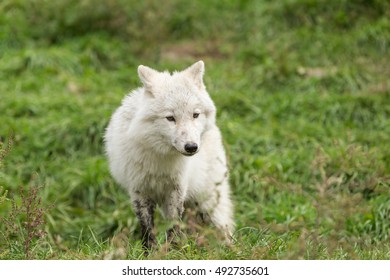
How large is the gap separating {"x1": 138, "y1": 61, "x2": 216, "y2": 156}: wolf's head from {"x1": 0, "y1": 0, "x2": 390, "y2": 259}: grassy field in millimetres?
706

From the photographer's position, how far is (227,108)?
8672mm

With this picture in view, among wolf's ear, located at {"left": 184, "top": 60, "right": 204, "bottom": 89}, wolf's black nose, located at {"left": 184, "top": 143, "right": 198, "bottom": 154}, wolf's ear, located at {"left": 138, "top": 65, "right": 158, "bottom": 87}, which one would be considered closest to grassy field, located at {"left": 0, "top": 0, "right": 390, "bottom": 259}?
wolf's black nose, located at {"left": 184, "top": 143, "right": 198, "bottom": 154}

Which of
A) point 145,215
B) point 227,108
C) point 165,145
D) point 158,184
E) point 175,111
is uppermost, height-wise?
point 175,111

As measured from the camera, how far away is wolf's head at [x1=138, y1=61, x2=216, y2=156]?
14.9 ft

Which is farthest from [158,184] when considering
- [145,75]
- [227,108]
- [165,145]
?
[227,108]

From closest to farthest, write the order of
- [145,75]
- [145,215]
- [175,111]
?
[175,111]
[145,75]
[145,215]

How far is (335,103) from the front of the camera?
8539mm

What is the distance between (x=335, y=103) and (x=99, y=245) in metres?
4.87

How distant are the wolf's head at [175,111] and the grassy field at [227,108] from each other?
0.71 m

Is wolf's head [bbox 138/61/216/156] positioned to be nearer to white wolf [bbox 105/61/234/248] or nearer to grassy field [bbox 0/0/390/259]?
white wolf [bbox 105/61/234/248]

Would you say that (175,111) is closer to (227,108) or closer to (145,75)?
(145,75)

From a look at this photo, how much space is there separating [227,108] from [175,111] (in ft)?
13.5

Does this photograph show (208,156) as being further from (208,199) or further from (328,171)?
(328,171)

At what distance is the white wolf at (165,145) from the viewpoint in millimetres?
4633
